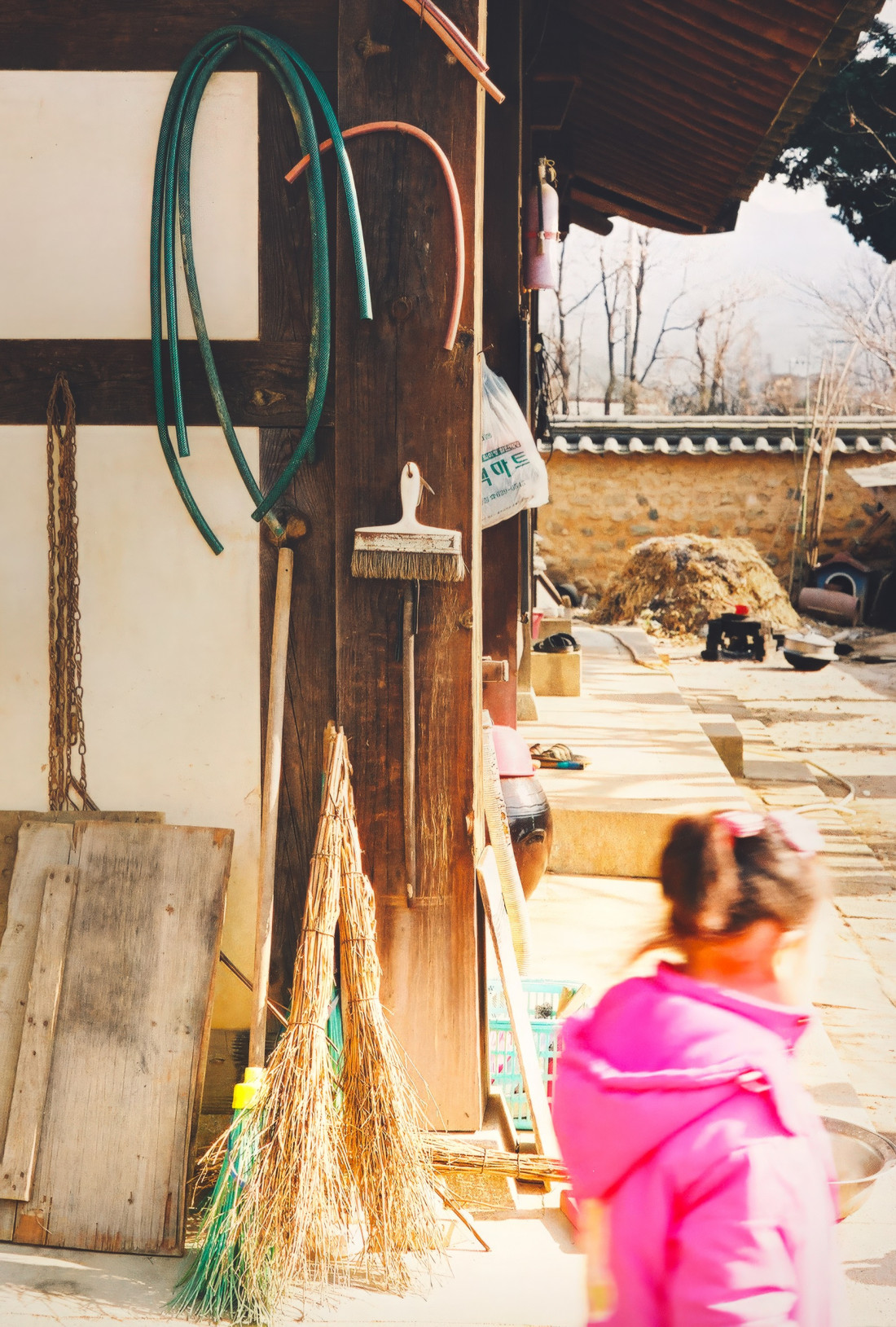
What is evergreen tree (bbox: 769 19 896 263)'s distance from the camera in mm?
13594

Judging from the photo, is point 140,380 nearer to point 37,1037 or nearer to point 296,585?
point 296,585

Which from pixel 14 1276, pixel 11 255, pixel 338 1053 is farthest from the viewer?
pixel 11 255

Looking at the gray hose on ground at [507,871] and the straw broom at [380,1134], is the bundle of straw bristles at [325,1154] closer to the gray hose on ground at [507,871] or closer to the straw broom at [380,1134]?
the straw broom at [380,1134]

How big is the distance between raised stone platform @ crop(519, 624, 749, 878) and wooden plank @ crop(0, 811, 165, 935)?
5.53 feet

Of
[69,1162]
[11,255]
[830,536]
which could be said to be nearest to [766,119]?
[11,255]

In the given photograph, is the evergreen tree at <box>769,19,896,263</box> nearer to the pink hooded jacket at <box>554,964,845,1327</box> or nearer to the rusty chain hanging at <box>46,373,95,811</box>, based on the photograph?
the rusty chain hanging at <box>46,373,95,811</box>

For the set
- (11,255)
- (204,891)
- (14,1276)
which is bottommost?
(14,1276)

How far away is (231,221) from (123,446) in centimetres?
69

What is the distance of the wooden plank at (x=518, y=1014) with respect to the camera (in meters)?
3.09

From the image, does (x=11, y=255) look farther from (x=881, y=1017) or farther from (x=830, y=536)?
(x=830, y=536)

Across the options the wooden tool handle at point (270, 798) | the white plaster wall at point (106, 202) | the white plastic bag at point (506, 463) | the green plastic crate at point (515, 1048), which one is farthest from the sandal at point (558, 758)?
the white plaster wall at point (106, 202)

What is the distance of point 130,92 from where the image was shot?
10.1 ft

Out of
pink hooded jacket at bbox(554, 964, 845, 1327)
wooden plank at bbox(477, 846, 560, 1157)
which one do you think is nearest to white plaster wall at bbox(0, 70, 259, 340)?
wooden plank at bbox(477, 846, 560, 1157)

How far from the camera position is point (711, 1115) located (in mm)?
1426
